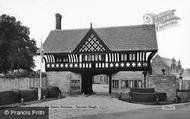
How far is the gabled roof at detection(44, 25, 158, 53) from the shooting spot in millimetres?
29484

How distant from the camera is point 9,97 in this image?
66.9 feet

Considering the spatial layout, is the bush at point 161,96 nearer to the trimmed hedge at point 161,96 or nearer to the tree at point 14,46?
the trimmed hedge at point 161,96

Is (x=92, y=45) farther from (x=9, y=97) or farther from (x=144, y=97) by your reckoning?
(x=9, y=97)

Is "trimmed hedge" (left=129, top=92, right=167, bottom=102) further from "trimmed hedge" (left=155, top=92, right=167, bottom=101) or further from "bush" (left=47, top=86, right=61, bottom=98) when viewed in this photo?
"bush" (left=47, top=86, right=61, bottom=98)

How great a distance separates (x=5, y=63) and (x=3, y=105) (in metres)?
24.1

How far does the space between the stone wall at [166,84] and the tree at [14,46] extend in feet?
73.1

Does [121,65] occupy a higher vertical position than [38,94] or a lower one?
higher

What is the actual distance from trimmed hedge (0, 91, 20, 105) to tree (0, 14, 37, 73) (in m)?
19.0

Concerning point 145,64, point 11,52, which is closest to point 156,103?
point 145,64

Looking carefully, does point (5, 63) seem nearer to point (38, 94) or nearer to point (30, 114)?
point (38, 94)

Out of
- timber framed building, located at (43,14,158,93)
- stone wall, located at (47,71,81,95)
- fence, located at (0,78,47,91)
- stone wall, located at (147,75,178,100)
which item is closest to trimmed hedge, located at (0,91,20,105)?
fence, located at (0,78,47,91)

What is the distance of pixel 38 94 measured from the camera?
23.9 meters

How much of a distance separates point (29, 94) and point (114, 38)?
41.7 ft

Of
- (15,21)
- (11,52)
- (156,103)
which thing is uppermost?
(15,21)
